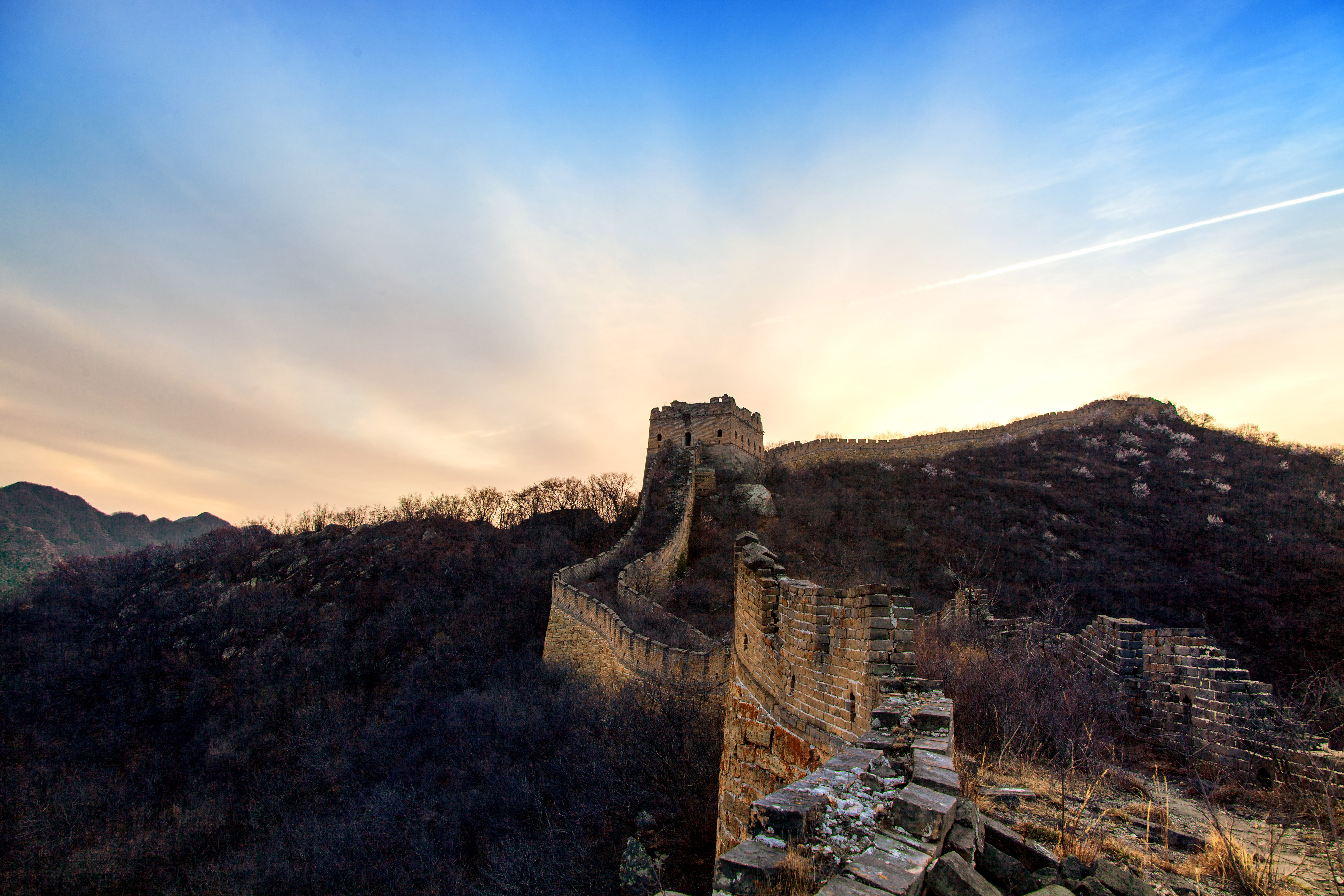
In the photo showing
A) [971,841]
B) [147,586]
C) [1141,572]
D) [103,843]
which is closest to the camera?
[971,841]

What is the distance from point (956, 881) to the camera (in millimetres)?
1963

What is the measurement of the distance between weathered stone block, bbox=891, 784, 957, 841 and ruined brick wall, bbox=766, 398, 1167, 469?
114ft

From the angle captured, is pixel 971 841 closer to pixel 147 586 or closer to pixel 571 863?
pixel 571 863

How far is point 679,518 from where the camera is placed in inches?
1031

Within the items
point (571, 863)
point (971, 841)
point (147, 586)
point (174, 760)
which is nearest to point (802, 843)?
point (971, 841)

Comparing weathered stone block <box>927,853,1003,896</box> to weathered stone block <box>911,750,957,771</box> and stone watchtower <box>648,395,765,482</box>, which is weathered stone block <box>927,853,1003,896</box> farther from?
stone watchtower <box>648,395,765,482</box>

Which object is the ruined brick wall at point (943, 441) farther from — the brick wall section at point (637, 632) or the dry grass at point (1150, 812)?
the dry grass at point (1150, 812)

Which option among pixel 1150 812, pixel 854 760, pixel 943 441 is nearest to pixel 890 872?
pixel 854 760

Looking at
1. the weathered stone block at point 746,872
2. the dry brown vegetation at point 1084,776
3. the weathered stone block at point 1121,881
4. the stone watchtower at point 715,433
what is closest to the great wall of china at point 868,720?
the weathered stone block at point 746,872

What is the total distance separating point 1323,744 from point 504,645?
21.9 meters

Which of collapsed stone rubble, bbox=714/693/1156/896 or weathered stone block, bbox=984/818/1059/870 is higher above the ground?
collapsed stone rubble, bbox=714/693/1156/896

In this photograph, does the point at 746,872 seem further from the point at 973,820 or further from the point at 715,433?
the point at 715,433

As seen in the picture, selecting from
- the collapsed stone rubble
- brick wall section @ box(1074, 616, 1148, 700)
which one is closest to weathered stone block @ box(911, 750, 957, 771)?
the collapsed stone rubble

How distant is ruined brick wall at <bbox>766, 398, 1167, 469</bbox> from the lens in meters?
37.8
